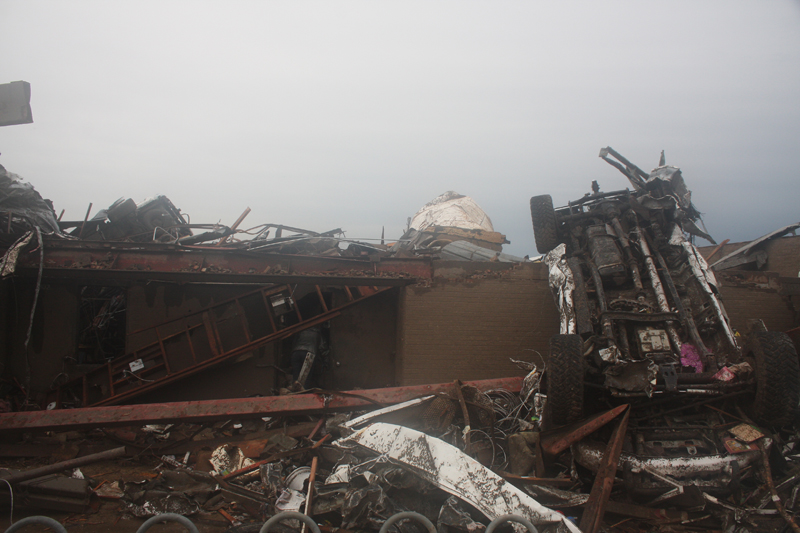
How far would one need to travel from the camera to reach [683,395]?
4348 millimetres

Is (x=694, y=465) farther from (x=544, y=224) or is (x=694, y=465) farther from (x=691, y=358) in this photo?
(x=544, y=224)

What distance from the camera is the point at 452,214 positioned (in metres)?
11.5

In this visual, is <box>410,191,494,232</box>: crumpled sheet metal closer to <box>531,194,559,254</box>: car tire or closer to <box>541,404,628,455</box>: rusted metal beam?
<box>531,194,559,254</box>: car tire

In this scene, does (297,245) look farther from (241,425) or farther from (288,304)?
(241,425)

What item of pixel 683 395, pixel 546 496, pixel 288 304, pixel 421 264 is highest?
pixel 421 264

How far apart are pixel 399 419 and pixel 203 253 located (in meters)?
3.85

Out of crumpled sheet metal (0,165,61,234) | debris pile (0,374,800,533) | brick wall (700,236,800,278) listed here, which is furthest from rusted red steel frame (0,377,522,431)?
brick wall (700,236,800,278)

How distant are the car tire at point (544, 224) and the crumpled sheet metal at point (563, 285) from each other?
33 cm

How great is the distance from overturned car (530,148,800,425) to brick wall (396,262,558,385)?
3.28 ft

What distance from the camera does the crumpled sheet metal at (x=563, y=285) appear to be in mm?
Result: 5336

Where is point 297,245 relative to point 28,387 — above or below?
above

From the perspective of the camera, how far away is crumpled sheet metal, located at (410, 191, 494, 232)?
36.9 ft

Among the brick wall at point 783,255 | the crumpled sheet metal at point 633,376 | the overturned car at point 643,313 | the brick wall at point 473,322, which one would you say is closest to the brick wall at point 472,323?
the brick wall at point 473,322

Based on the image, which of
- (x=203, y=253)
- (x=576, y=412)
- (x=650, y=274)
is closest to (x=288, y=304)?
(x=203, y=253)
